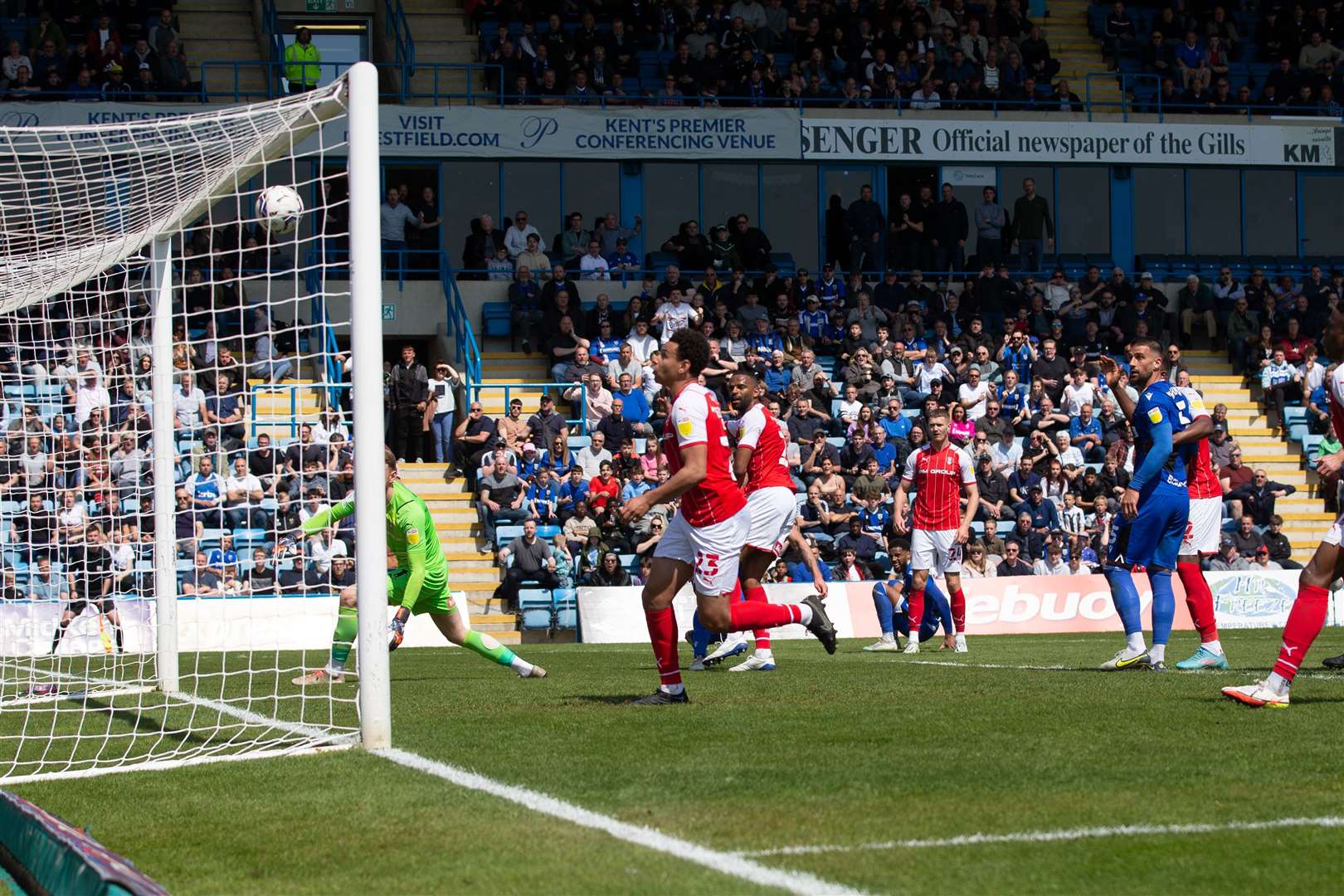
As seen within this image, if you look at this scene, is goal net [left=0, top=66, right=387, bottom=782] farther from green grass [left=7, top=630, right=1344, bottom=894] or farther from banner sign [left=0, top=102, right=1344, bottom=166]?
banner sign [left=0, top=102, right=1344, bottom=166]

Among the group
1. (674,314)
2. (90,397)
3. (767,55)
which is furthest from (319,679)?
A: (767,55)

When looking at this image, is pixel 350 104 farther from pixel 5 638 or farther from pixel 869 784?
pixel 5 638

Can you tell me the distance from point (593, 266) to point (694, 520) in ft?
70.4

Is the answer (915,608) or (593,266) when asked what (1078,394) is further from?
(915,608)

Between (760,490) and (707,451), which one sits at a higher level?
(707,451)

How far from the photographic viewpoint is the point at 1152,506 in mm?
11625

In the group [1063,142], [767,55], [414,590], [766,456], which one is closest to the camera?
[414,590]

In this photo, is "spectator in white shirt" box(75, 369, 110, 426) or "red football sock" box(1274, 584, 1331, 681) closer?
"red football sock" box(1274, 584, 1331, 681)

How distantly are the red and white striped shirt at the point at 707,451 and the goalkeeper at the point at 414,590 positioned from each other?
3304 mm

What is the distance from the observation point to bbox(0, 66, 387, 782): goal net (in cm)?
848

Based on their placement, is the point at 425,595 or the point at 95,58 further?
the point at 95,58

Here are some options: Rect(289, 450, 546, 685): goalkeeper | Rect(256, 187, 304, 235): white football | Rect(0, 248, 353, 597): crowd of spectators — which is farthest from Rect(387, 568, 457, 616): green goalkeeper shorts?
Rect(256, 187, 304, 235): white football

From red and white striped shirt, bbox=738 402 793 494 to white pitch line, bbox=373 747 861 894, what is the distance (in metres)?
5.69

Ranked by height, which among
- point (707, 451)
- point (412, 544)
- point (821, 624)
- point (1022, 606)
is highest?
point (707, 451)
